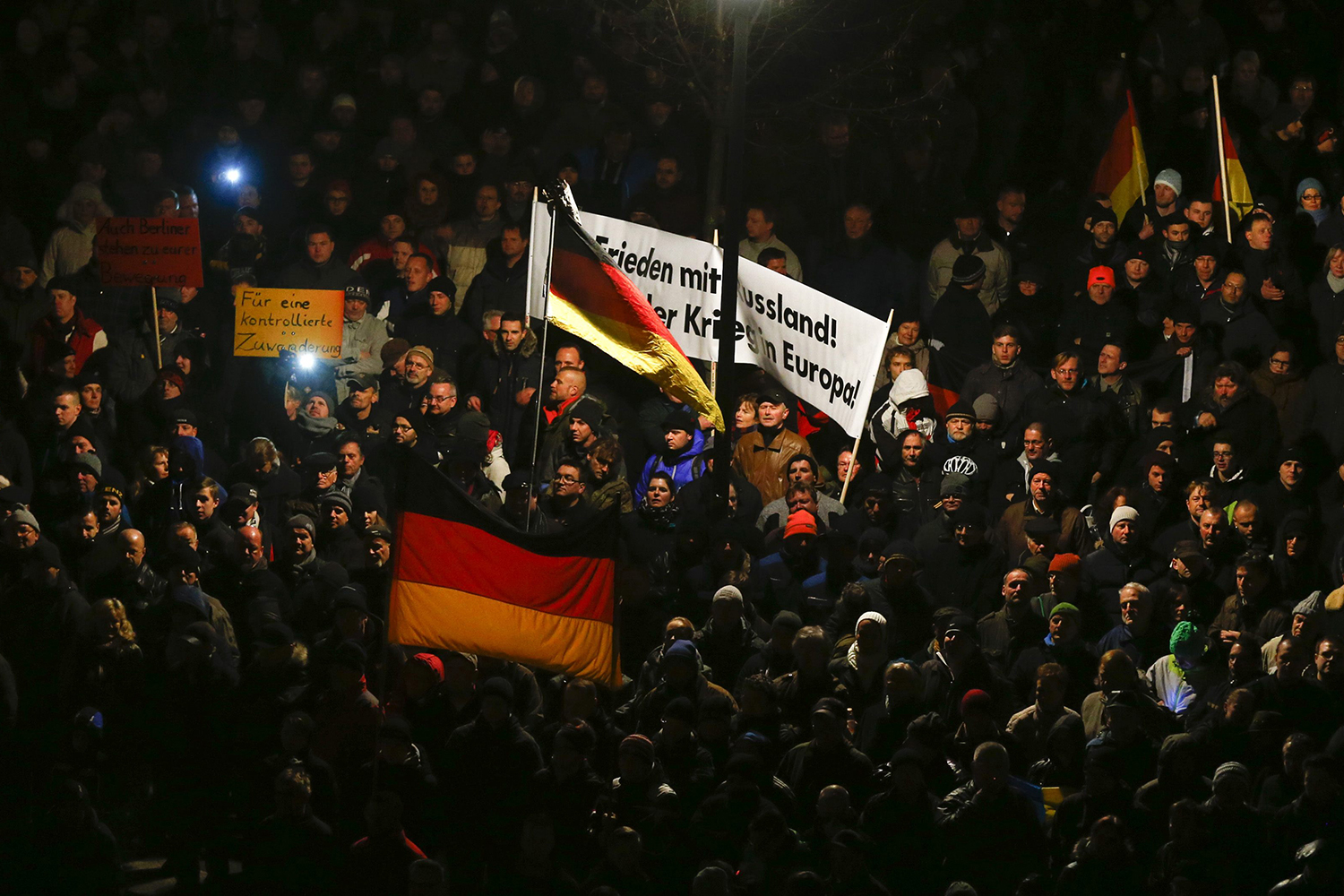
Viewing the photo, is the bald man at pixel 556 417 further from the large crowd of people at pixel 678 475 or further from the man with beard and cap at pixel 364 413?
the man with beard and cap at pixel 364 413

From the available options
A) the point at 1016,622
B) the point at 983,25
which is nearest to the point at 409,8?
the point at 983,25

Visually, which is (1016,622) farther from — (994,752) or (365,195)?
(365,195)

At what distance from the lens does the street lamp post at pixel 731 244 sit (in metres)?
12.2

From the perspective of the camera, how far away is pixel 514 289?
603 inches

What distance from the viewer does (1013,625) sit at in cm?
1114

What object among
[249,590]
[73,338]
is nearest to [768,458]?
[249,590]

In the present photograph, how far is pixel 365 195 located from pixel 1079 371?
21.5 feet

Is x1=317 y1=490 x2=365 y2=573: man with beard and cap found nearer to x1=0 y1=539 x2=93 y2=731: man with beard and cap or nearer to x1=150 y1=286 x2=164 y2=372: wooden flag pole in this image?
x1=0 y1=539 x2=93 y2=731: man with beard and cap

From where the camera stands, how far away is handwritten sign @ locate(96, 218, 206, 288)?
1474 centimetres

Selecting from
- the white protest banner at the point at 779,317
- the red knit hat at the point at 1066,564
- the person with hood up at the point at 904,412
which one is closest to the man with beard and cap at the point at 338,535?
the white protest banner at the point at 779,317

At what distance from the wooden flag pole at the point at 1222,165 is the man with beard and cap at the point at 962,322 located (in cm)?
190

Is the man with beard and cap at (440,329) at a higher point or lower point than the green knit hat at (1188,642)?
higher

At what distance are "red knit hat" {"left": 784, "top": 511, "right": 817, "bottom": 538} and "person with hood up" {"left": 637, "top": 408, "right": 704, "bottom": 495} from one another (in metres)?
1.14

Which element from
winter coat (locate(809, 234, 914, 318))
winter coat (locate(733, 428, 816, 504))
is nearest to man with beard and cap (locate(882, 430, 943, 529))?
winter coat (locate(733, 428, 816, 504))
